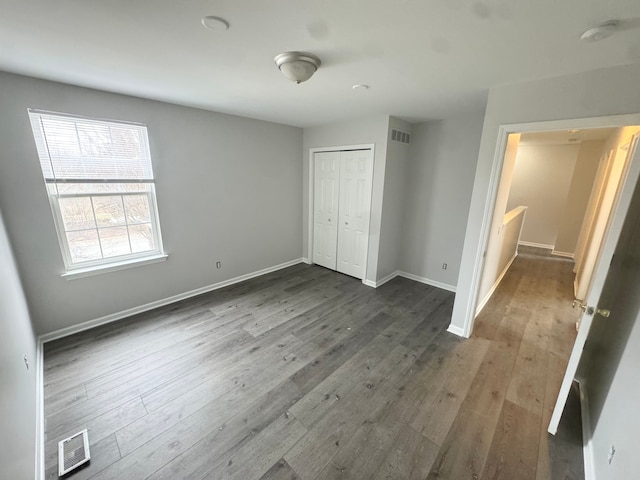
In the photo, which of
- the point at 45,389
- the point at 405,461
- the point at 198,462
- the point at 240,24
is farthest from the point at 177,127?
the point at 405,461

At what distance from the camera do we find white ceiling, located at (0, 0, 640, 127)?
1168 mm

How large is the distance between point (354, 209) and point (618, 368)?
296 centimetres

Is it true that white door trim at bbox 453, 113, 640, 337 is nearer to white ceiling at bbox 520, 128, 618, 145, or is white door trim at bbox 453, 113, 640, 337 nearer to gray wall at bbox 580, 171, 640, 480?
gray wall at bbox 580, 171, 640, 480

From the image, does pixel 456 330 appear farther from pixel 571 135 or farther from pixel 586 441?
pixel 571 135

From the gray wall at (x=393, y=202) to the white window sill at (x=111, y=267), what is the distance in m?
2.96

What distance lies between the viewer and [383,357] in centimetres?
236

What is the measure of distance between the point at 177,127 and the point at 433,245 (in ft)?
12.5

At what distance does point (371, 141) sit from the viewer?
3.44m

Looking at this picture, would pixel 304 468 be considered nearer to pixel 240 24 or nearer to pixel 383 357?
pixel 383 357

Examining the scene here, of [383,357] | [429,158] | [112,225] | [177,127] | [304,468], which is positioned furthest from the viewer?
[429,158]

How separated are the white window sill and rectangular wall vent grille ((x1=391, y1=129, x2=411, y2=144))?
10.9 feet

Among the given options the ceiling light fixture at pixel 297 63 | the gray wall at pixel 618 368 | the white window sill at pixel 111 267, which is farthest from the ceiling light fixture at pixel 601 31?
the white window sill at pixel 111 267

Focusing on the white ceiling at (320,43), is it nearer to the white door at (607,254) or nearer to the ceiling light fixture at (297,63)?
the ceiling light fixture at (297,63)

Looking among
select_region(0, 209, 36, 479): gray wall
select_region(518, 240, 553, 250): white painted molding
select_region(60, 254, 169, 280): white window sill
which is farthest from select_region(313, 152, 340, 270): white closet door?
select_region(518, 240, 553, 250): white painted molding
